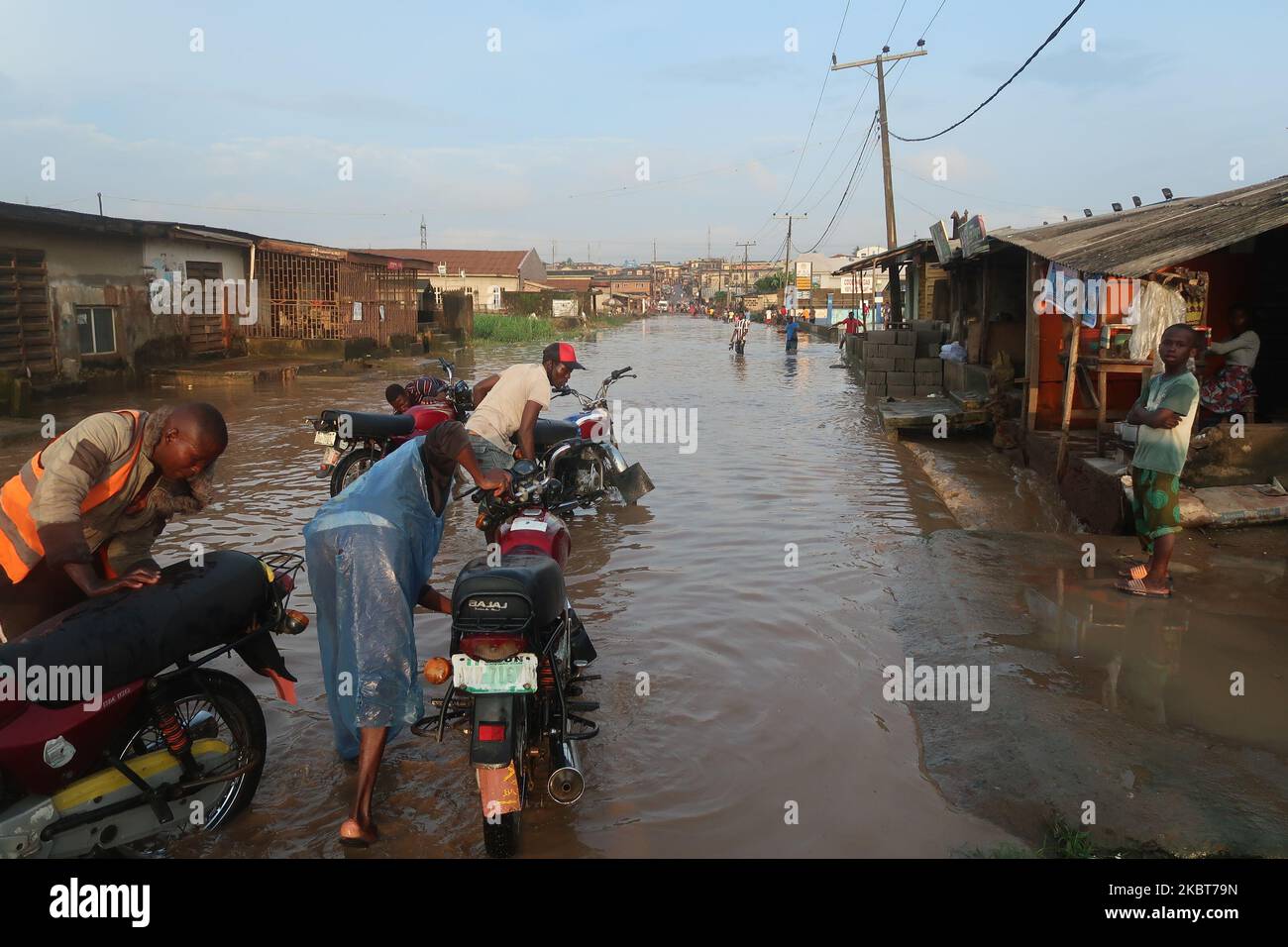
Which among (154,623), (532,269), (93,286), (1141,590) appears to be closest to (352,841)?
(154,623)

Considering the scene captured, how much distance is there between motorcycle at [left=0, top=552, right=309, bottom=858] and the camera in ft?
9.52

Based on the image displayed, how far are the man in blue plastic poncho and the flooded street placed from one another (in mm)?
409

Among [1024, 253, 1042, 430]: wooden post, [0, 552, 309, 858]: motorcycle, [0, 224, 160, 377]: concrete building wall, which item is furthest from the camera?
[0, 224, 160, 377]: concrete building wall

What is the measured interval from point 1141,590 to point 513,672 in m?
4.52

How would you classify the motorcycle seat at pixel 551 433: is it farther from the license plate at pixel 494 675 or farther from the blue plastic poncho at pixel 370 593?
the license plate at pixel 494 675

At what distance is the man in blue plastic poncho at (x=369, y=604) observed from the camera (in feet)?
11.3

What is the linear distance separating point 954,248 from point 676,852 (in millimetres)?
16815

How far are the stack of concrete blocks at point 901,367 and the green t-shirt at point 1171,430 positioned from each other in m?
13.3

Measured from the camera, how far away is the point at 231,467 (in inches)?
427

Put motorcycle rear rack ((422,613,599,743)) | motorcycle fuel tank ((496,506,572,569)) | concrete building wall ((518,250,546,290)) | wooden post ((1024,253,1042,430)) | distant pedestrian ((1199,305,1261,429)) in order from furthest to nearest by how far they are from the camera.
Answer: concrete building wall ((518,250,546,290)) → wooden post ((1024,253,1042,430)) → distant pedestrian ((1199,305,1261,429)) → motorcycle fuel tank ((496,506,572,569)) → motorcycle rear rack ((422,613,599,743))

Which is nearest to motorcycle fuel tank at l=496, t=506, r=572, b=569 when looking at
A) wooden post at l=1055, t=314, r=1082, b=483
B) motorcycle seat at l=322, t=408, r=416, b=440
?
motorcycle seat at l=322, t=408, r=416, b=440

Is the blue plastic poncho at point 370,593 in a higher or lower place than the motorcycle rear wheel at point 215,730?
higher

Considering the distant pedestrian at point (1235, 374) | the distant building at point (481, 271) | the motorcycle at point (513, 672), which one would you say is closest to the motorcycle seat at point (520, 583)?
the motorcycle at point (513, 672)

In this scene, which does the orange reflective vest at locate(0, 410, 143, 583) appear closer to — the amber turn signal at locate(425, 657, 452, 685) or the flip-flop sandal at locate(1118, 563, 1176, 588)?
the amber turn signal at locate(425, 657, 452, 685)
